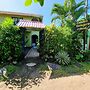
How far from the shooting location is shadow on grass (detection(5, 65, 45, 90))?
984cm

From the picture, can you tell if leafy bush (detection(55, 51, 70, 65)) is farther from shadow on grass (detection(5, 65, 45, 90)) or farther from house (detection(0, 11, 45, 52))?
house (detection(0, 11, 45, 52))

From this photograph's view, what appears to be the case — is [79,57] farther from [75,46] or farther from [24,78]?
[24,78]

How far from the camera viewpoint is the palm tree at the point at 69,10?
72.4ft

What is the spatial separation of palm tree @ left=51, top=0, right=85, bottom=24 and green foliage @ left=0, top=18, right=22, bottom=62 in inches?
365

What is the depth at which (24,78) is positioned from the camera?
35.3ft

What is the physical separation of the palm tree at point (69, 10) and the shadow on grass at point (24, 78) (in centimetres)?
1162

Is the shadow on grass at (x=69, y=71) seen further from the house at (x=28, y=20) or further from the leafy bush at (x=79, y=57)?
the house at (x=28, y=20)

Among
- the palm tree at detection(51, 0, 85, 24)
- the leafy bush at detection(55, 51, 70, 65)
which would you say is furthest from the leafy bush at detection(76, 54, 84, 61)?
the palm tree at detection(51, 0, 85, 24)

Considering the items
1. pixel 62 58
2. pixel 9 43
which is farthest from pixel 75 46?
pixel 9 43

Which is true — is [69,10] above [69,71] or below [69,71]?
above

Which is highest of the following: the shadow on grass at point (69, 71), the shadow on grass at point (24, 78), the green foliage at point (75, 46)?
the green foliage at point (75, 46)

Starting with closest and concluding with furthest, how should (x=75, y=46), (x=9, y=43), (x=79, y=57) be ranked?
1. (x=9, y=43)
2. (x=79, y=57)
3. (x=75, y=46)

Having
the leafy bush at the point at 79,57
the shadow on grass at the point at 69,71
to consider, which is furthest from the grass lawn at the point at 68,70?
the leafy bush at the point at 79,57

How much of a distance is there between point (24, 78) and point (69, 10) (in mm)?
14328
